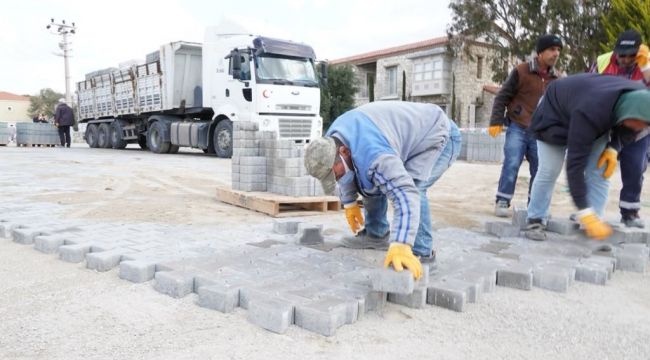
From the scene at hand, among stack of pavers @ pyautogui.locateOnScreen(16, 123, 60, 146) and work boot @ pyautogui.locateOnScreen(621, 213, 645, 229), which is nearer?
work boot @ pyautogui.locateOnScreen(621, 213, 645, 229)

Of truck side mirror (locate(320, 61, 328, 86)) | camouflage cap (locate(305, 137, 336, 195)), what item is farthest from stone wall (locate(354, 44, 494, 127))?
camouflage cap (locate(305, 137, 336, 195))

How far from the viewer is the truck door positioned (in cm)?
1170

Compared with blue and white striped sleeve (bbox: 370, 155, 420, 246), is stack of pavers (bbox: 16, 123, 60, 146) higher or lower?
higher

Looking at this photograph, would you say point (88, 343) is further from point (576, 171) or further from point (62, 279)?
point (576, 171)

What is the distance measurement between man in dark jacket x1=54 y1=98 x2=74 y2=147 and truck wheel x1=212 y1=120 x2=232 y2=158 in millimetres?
8402

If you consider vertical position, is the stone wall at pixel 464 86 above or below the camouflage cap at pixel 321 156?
above

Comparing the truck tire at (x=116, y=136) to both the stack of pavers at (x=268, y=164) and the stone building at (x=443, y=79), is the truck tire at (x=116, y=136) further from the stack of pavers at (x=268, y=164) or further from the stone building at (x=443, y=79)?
the stone building at (x=443, y=79)

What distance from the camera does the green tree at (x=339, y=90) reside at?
1159 inches

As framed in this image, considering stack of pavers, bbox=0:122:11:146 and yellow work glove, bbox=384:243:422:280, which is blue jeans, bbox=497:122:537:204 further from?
stack of pavers, bbox=0:122:11:146

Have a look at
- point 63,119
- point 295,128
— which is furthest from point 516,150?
point 63,119

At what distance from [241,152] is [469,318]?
397cm

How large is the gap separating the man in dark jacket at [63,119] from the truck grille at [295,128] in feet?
36.0

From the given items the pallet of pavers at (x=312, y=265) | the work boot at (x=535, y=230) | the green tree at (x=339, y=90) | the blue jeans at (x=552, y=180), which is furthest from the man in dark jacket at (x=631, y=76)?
the green tree at (x=339, y=90)

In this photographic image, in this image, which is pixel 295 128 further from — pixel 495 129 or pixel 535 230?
pixel 535 230
